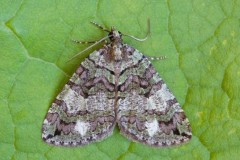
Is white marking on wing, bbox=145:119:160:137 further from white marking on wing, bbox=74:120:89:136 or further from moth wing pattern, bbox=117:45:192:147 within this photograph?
white marking on wing, bbox=74:120:89:136

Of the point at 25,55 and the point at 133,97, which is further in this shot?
the point at 133,97

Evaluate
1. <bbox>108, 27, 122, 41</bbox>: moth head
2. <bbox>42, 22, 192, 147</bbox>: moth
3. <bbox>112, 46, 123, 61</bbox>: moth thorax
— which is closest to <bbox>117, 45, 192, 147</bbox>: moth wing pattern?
<bbox>42, 22, 192, 147</bbox>: moth

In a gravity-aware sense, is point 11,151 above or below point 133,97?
below

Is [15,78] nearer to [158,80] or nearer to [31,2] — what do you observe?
[31,2]

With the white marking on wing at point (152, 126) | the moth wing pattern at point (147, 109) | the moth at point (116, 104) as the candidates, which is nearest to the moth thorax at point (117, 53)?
the moth at point (116, 104)

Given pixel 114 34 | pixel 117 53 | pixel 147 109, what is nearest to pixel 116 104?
pixel 147 109

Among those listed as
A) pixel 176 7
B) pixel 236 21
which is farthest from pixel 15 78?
pixel 236 21

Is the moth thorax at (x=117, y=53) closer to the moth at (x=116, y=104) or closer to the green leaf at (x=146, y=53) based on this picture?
the moth at (x=116, y=104)
